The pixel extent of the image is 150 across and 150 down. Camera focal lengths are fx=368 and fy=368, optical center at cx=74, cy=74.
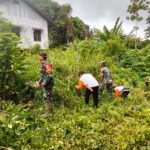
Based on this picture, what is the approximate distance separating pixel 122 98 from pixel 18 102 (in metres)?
4.25

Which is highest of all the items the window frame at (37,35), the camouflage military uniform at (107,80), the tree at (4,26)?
the window frame at (37,35)

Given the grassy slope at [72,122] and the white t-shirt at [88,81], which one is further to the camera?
the white t-shirt at [88,81]

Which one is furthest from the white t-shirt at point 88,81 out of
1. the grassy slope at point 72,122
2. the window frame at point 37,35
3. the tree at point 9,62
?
the window frame at point 37,35

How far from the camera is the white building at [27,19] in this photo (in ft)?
96.6

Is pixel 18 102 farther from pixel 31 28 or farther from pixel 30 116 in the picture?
pixel 31 28

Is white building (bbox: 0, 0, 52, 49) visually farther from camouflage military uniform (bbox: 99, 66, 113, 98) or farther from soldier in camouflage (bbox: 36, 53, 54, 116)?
soldier in camouflage (bbox: 36, 53, 54, 116)

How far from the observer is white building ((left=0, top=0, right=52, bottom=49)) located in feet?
96.6

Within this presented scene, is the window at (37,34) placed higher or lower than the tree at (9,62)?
higher

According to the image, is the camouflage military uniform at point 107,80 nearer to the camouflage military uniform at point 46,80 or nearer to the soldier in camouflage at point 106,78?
the soldier in camouflage at point 106,78

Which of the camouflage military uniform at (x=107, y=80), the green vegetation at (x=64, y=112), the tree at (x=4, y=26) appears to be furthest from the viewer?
the camouflage military uniform at (x=107, y=80)

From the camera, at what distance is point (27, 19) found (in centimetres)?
3102

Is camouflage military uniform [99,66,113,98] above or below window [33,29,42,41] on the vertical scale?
below

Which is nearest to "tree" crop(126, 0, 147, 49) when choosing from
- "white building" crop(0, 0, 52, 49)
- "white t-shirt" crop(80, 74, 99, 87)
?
"white building" crop(0, 0, 52, 49)

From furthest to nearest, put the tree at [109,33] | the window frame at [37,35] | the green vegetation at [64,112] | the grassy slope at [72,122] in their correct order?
the window frame at [37,35] < the tree at [109,33] < the green vegetation at [64,112] < the grassy slope at [72,122]
